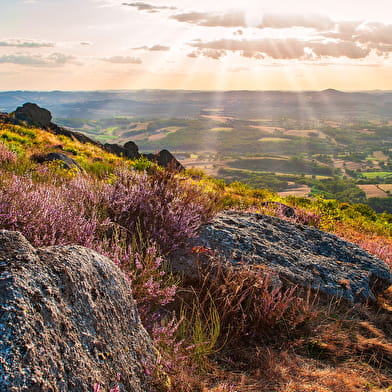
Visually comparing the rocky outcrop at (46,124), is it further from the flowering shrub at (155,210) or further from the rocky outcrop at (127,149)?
the flowering shrub at (155,210)

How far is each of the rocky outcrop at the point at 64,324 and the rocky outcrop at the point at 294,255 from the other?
1830 mm

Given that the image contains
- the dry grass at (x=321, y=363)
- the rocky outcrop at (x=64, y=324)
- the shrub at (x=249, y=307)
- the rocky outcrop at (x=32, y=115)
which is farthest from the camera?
the rocky outcrop at (x=32, y=115)

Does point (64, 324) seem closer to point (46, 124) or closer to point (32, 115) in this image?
point (32, 115)

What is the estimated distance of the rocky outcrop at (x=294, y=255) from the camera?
177 inches

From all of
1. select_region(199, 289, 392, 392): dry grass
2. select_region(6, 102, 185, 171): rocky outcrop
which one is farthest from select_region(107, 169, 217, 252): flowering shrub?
select_region(6, 102, 185, 171): rocky outcrop

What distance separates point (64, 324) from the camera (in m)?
1.96

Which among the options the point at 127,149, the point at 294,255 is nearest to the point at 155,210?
the point at 294,255

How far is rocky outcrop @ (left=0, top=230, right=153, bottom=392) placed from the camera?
166 centimetres

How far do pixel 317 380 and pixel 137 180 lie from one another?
3551 millimetres

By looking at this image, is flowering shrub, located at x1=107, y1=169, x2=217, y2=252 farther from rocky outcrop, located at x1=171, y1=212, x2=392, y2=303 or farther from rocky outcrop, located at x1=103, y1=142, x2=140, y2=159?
rocky outcrop, located at x1=103, y1=142, x2=140, y2=159

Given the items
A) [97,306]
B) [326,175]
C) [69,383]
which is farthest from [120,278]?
[326,175]

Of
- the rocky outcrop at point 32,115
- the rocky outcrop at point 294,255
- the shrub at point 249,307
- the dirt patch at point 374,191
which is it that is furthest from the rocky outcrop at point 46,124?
the dirt patch at point 374,191

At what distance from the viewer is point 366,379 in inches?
128

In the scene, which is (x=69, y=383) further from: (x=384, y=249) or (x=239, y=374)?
(x=384, y=249)
